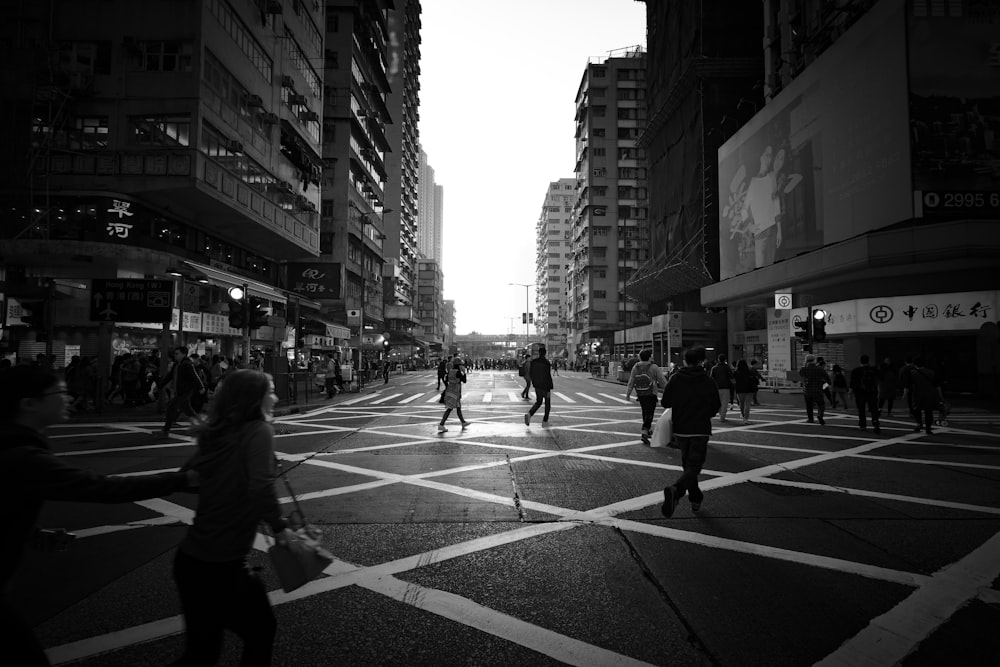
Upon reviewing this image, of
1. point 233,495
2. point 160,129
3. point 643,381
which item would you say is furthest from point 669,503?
point 160,129

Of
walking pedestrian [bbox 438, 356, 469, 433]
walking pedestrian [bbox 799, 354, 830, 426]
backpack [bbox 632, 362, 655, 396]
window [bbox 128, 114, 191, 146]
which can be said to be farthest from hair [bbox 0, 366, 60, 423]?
window [bbox 128, 114, 191, 146]

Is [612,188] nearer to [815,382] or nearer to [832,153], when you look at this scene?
[832,153]

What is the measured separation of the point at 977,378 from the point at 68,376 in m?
33.2

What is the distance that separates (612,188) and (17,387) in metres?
87.0

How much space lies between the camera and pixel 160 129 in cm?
2044

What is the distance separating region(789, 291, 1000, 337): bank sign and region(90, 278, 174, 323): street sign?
87.5 feet

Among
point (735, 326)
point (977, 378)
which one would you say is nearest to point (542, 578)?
point (977, 378)

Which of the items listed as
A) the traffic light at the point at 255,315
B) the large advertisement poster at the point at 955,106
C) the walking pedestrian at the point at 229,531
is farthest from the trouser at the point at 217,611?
the large advertisement poster at the point at 955,106

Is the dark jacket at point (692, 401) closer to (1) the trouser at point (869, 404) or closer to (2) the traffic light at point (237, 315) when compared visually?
(1) the trouser at point (869, 404)

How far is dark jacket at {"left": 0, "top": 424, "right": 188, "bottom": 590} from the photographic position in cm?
200

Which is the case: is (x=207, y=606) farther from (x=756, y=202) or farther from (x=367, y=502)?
(x=756, y=202)

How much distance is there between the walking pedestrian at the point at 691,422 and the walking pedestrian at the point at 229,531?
172 inches

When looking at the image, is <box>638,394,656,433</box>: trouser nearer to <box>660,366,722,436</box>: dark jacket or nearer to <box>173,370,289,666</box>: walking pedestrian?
<box>660,366,722,436</box>: dark jacket

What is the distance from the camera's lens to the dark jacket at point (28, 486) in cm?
200
